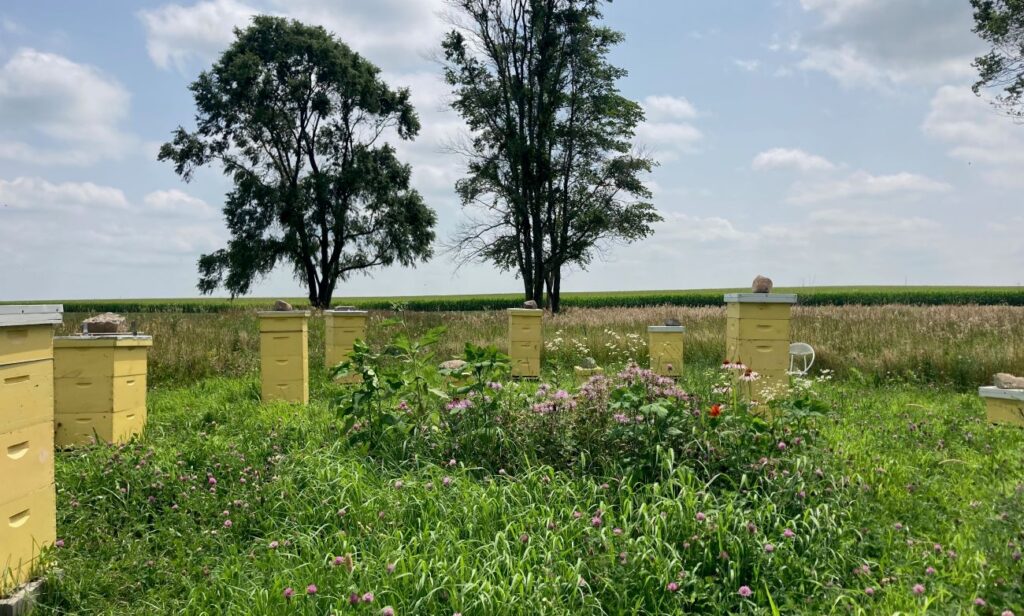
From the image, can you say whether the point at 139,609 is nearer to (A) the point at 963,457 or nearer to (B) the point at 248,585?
(B) the point at 248,585

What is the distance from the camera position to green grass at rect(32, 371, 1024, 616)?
109 inches

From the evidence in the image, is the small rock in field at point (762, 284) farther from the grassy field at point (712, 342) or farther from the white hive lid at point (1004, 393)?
the white hive lid at point (1004, 393)

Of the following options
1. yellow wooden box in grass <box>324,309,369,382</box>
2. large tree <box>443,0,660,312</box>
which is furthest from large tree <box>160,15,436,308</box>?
yellow wooden box in grass <box>324,309,369,382</box>

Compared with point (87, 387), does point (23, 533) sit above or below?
below

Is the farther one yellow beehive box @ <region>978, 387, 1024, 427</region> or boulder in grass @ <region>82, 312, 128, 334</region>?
boulder in grass @ <region>82, 312, 128, 334</region>

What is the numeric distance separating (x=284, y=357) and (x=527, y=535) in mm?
4981

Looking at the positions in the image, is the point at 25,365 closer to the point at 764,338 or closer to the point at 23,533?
the point at 23,533

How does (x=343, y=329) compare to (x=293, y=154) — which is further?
(x=293, y=154)

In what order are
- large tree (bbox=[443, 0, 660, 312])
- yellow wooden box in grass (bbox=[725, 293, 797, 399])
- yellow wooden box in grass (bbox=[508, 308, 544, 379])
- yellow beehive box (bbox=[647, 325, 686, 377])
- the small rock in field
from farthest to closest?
large tree (bbox=[443, 0, 660, 312])
yellow wooden box in grass (bbox=[508, 308, 544, 379])
yellow beehive box (bbox=[647, 325, 686, 377])
the small rock in field
yellow wooden box in grass (bbox=[725, 293, 797, 399])

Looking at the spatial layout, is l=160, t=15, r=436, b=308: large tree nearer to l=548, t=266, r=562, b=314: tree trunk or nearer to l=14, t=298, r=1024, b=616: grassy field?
l=548, t=266, r=562, b=314: tree trunk

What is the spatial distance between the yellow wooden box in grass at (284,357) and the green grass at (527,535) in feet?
8.04

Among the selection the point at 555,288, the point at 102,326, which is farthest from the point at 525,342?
the point at 555,288

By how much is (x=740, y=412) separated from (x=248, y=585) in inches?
108

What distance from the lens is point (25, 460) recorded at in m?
3.31
